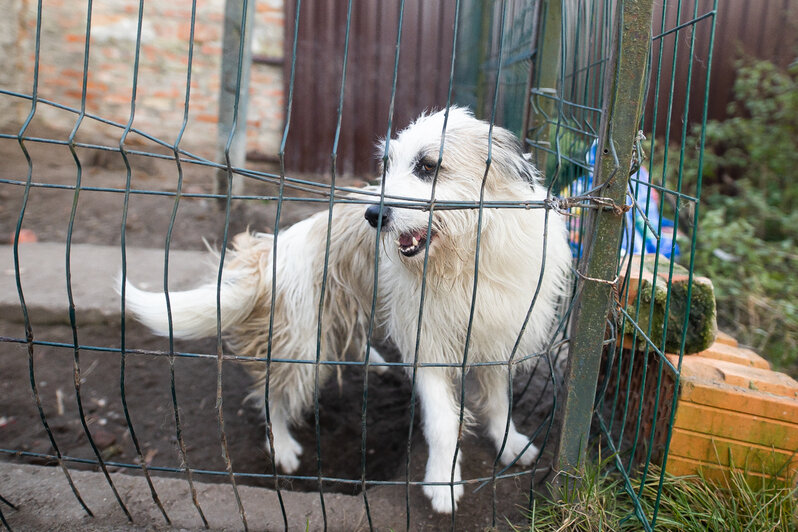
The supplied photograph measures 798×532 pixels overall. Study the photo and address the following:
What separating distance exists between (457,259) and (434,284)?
12cm

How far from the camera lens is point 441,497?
201 cm

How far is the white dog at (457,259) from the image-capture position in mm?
1939

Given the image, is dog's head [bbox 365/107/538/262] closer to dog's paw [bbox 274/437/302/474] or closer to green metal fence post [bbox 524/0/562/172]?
green metal fence post [bbox 524/0/562/172]

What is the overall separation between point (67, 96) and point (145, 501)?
5864mm

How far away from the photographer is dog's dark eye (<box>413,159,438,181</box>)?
77.9 inches

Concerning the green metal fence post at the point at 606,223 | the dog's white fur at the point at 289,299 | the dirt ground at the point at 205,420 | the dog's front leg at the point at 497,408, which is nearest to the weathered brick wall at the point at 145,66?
the dirt ground at the point at 205,420

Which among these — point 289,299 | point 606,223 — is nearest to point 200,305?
point 289,299

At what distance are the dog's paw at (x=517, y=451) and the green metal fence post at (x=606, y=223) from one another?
477mm

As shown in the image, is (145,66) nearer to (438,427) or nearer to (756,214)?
(438,427)

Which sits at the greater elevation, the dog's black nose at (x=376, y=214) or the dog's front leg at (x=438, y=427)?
the dog's black nose at (x=376, y=214)

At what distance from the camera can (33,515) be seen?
1.81 meters

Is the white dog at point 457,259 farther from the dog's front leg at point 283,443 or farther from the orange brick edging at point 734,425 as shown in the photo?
the dog's front leg at point 283,443

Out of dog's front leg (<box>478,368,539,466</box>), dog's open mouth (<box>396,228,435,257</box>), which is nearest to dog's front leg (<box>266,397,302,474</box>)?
dog's front leg (<box>478,368,539,466</box>)

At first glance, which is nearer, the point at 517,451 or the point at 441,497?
the point at 441,497
